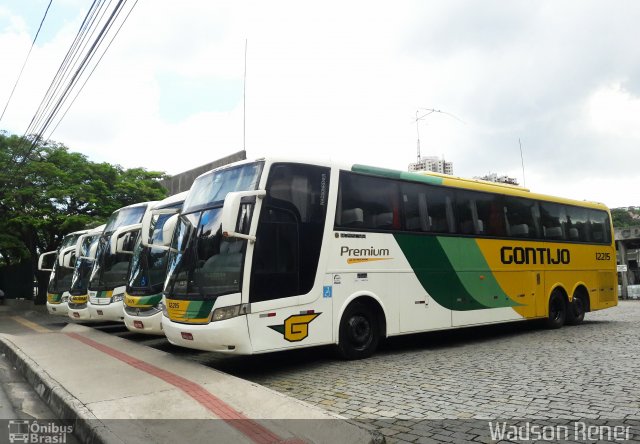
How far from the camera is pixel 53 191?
20.7 meters

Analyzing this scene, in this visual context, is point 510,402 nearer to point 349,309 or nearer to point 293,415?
point 293,415

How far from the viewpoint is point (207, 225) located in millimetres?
7312

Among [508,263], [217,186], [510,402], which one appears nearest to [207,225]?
[217,186]

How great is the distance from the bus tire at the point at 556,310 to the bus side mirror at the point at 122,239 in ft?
35.4

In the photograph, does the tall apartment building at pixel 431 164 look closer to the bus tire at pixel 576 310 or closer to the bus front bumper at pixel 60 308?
the bus tire at pixel 576 310

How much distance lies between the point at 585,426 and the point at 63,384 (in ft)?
19.7

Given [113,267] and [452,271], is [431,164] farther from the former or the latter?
[113,267]

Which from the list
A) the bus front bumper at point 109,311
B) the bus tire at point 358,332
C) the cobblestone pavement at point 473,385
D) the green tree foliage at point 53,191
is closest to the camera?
the cobblestone pavement at point 473,385

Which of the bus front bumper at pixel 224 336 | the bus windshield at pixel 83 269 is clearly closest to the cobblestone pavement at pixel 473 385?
the bus front bumper at pixel 224 336

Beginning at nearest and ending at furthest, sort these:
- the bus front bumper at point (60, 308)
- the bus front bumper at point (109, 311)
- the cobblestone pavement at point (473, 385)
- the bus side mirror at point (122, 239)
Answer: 1. the cobblestone pavement at point (473, 385)
2. the bus side mirror at point (122, 239)
3. the bus front bumper at point (109, 311)
4. the bus front bumper at point (60, 308)

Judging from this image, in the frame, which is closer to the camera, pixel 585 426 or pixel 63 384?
pixel 585 426

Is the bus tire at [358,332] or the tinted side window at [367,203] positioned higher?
the tinted side window at [367,203]

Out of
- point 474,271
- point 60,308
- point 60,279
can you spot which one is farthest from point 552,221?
point 60,279

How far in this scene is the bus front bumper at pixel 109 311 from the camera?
1229 cm
